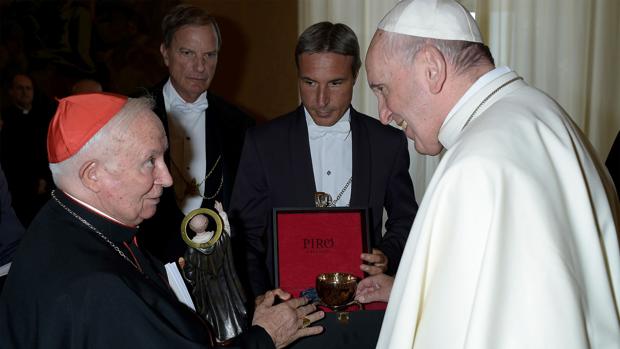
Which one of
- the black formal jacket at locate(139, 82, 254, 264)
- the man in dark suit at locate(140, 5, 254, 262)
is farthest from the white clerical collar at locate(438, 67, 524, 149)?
the man in dark suit at locate(140, 5, 254, 262)

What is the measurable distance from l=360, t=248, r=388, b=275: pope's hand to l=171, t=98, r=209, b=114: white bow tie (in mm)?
1783

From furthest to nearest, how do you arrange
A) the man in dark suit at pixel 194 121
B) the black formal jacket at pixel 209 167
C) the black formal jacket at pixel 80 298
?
the man in dark suit at pixel 194 121 < the black formal jacket at pixel 209 167 < the black formal jacket at pixel 80 298

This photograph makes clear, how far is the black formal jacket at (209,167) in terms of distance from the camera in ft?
13.0

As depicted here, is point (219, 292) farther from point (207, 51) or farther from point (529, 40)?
point (529, 40)

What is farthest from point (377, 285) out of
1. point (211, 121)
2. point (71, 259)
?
point (211, 121)

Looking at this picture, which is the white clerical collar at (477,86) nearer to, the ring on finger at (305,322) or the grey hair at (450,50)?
the grey hair at (450,50)

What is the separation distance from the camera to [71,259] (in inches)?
80.9

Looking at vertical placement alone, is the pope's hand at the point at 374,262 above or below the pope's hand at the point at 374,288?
above

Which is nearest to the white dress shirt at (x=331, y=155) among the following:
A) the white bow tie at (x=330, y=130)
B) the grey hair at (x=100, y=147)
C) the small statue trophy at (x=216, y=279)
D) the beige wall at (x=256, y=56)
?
the white bow tie at (x=330, y=130)

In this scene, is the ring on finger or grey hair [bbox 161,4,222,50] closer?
the ring on finger

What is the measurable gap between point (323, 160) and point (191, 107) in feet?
3.70

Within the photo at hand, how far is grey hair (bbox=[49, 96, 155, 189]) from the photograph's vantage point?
218cm

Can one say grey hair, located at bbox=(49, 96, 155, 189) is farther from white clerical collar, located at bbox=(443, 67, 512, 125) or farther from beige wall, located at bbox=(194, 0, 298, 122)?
beige wall, located at bbox=(194, 0, 298, 122)

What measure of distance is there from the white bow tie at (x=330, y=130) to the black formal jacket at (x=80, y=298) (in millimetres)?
1567
